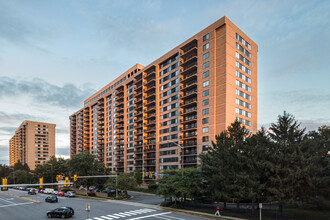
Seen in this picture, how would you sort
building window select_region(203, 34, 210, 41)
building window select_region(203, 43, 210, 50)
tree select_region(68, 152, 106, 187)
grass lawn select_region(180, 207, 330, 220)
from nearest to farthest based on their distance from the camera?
grass lawn select_region(180, 207, 330, 220) < building window select_region(203, 43, 210, 50) < building window select_region(203, 34, 210, 41) < tree select_region(68, 152, 106, 187)

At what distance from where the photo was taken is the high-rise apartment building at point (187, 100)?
200ft

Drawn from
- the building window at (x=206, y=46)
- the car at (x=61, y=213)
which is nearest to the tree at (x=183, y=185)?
the car at (x=61, y=213)

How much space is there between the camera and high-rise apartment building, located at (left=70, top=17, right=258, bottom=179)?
60844 millimetres

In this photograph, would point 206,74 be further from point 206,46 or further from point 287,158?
point 287,158

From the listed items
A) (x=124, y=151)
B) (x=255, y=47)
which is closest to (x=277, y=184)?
(x=255, y=47)

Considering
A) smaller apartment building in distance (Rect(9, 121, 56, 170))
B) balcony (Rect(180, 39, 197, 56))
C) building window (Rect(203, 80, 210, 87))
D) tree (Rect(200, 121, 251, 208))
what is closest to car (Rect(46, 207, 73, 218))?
tree (Rect(200, 121, 251, 208))

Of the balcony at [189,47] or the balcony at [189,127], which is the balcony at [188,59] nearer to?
the balcony at [189,47]

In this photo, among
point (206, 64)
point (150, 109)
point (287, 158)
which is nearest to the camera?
point (287, 158)

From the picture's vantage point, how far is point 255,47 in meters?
73.2

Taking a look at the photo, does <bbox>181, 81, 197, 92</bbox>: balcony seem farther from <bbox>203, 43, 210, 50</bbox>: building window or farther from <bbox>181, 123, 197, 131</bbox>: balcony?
<bbox>181, 123, 197, 131</bbox>: balcony

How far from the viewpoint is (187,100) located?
70.6 meters

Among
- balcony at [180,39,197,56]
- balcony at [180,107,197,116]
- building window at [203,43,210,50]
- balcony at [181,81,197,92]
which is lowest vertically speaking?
balcony at [180,107,197,116]

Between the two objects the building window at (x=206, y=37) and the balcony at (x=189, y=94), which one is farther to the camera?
the balcony at (x=189, y=94)

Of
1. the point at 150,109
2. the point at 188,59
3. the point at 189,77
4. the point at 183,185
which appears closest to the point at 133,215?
the point at 183,185
